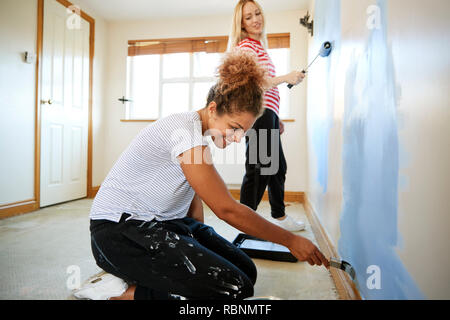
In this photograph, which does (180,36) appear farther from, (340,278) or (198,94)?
(340,278)

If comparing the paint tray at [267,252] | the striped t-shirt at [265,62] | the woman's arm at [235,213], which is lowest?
the paint tray at [267,252]

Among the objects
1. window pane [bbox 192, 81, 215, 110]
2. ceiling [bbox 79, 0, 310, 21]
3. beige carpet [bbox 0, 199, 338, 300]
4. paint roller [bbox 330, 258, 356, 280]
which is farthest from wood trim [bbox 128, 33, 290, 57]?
paint roller [bbox 330, 258, 356, 280]

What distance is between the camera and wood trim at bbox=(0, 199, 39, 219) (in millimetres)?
2297

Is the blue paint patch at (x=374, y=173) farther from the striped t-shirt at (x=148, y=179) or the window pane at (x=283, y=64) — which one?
the window pane at (x=283, y=64)

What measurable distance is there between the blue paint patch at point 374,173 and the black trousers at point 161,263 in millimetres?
384

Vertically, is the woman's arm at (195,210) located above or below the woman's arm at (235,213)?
below

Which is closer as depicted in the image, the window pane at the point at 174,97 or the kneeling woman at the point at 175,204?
the kneeling woman at the point at 175,204

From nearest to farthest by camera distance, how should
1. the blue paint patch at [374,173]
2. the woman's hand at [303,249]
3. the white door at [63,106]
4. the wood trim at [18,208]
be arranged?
the blue paint patch at [374,173], the woman's hand at [303,249], the wood trim at [18,208], the white door at [63,106]

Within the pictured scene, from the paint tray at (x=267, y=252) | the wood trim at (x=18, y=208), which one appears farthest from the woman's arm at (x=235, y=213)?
the wood trim at (x=18, y=208)

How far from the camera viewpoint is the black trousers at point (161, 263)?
2.91 ft

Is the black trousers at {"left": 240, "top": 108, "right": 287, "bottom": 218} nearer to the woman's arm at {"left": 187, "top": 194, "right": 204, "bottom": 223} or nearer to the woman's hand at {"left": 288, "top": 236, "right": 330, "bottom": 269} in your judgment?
the woman's arm at {"left": 187, "top": 194, "right": 204, "bottom": 223}

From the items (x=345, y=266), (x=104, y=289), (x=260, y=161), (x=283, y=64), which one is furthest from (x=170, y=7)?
(x=345, y=266)

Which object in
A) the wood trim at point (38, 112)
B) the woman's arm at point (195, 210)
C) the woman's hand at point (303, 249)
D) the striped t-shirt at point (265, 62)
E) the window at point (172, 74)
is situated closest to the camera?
the woman's hand at point (303, 249)
